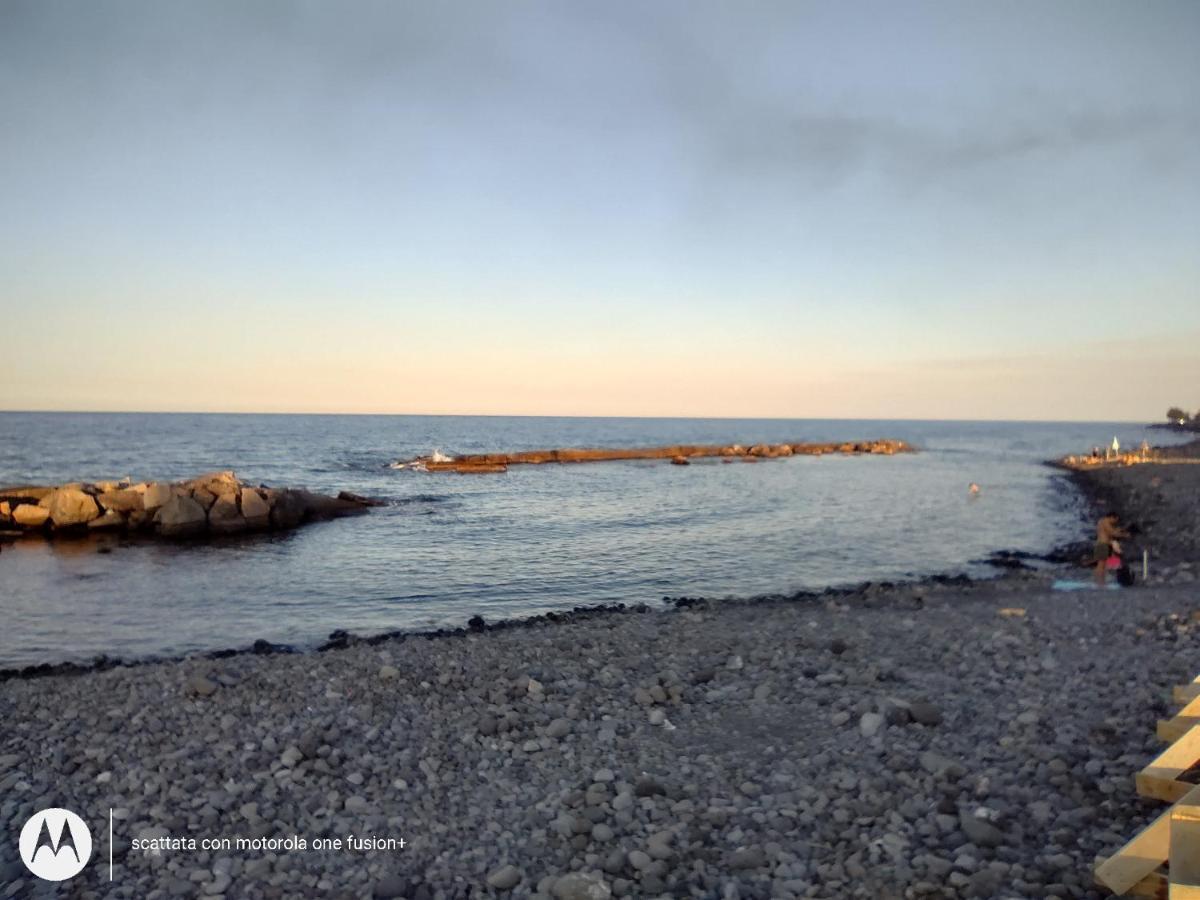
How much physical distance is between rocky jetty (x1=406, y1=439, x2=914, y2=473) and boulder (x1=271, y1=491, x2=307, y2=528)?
25693mm

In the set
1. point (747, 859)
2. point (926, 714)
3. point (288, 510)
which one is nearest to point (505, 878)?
point (747, 859)

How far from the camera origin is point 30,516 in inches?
1179

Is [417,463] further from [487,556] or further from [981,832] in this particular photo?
[981,832]

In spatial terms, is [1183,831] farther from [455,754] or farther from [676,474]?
[676,474]

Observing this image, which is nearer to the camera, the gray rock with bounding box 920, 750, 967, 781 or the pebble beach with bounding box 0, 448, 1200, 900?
the pebble beach with bounding box 0, 448, 1200, 900

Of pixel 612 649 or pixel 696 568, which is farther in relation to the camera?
pixel 696 568

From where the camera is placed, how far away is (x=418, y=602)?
60.0ft

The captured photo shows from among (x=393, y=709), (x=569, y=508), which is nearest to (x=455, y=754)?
(x=393, y=709)

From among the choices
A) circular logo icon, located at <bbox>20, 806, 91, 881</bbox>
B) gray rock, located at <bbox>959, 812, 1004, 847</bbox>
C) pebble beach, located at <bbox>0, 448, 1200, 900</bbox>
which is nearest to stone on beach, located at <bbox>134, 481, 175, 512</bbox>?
pebble beach, located at <bbox>0, 448, 1200, 900</bbox>

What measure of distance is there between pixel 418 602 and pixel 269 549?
35.0 feet

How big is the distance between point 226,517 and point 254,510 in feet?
3.53

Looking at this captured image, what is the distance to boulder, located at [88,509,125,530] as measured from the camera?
3045 cm

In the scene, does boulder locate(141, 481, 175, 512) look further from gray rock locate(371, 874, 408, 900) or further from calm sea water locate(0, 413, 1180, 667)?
gray rock locate(371, 874, 408, 900)

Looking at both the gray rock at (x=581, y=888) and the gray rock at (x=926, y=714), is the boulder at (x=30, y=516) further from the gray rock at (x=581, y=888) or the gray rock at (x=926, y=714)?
the gray rock at (x=926, y=714)
